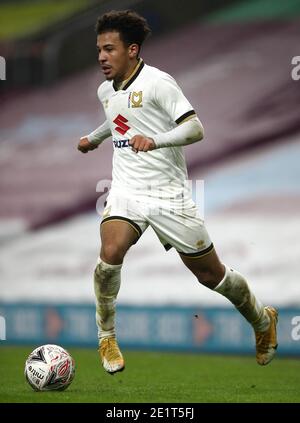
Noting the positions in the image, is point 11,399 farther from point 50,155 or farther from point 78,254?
point 50,155

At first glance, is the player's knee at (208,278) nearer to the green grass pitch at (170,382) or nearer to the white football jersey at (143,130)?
the white football jersey at (143,130)

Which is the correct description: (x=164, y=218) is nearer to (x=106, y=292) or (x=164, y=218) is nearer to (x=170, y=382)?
(x=106, y=292)

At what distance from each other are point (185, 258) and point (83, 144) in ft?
3.92

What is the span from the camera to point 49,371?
728 centimetres

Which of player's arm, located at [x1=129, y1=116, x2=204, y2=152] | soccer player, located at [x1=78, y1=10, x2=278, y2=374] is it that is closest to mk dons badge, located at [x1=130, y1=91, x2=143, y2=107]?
soccer player, located at [x1=78, y1=10, x2=278, y2=374]

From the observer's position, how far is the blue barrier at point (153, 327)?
41.7ft

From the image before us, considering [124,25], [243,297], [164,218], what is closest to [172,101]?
[124,25]

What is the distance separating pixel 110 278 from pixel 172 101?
4.18 ft

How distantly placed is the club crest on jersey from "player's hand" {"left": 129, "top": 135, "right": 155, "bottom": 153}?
0.48 metres

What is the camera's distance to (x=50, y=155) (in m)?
16.0

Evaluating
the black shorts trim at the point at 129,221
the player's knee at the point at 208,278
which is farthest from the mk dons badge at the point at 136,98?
the player's knee at the point at 208,278

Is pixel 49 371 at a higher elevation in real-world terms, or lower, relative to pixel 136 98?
lower

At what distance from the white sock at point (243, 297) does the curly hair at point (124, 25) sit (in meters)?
1.76

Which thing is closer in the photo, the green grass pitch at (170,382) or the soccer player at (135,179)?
the green grass pitch at (170,382)
